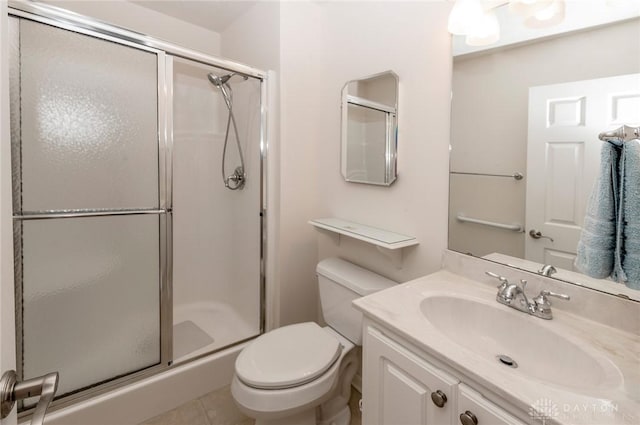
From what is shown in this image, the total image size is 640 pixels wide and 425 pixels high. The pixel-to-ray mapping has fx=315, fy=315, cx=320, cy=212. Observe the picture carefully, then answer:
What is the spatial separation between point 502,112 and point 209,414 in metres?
1.96

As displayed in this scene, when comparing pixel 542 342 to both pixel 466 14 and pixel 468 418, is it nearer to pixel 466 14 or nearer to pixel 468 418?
pixel 468 418

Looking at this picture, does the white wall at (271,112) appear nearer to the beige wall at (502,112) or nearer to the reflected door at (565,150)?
the beige wall at (502,112)

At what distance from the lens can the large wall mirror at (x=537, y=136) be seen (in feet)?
3.14

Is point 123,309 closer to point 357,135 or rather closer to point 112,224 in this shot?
point 112,224

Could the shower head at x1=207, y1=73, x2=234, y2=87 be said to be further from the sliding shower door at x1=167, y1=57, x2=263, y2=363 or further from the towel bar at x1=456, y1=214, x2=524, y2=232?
the towel bar at x1=456, y1=214, x2=524, y2=232

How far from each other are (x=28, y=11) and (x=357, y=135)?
4.89 ft

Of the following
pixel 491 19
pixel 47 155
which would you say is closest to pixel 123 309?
pixel 47 155

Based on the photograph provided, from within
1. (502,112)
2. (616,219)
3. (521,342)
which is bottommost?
(521,342)

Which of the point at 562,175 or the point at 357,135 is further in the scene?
the point at 357,135

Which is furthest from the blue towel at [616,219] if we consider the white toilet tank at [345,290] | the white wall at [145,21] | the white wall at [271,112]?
the white wall at [145,21]

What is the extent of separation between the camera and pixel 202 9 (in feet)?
6.97

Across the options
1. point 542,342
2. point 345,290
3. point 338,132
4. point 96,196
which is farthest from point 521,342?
point 96,196

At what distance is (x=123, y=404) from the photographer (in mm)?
1508

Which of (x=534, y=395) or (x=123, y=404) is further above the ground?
(x=534, y=395)
